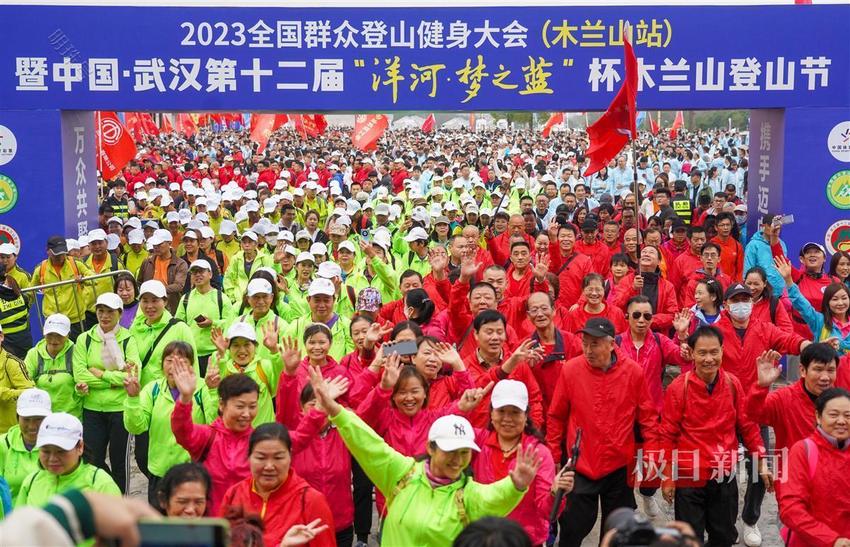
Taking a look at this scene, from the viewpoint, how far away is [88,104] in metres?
11.9

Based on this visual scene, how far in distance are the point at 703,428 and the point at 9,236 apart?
326 inches

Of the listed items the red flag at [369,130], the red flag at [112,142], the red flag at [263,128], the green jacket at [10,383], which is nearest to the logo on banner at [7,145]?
the green jacket at [10,383]

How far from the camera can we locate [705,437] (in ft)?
22.7

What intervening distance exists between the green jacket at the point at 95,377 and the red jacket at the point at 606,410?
3190 mm

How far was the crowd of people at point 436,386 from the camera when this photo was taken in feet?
17.6

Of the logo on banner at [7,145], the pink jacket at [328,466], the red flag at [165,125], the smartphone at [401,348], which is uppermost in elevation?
the red flag at [165,125]

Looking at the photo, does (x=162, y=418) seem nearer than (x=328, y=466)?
No

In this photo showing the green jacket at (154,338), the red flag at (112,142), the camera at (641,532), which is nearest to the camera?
the camera at (641,532)

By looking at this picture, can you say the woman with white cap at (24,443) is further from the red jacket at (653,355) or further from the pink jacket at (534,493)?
the red jacket at (653,355)

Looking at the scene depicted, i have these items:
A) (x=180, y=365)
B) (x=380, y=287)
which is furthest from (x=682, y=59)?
Answer: (x=180, y=365)

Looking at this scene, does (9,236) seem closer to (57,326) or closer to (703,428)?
(57,326)

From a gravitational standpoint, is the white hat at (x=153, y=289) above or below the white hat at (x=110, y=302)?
above

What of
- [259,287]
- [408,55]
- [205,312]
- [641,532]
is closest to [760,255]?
[408,55]

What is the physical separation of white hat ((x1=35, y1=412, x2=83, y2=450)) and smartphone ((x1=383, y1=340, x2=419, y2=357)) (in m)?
1.77
